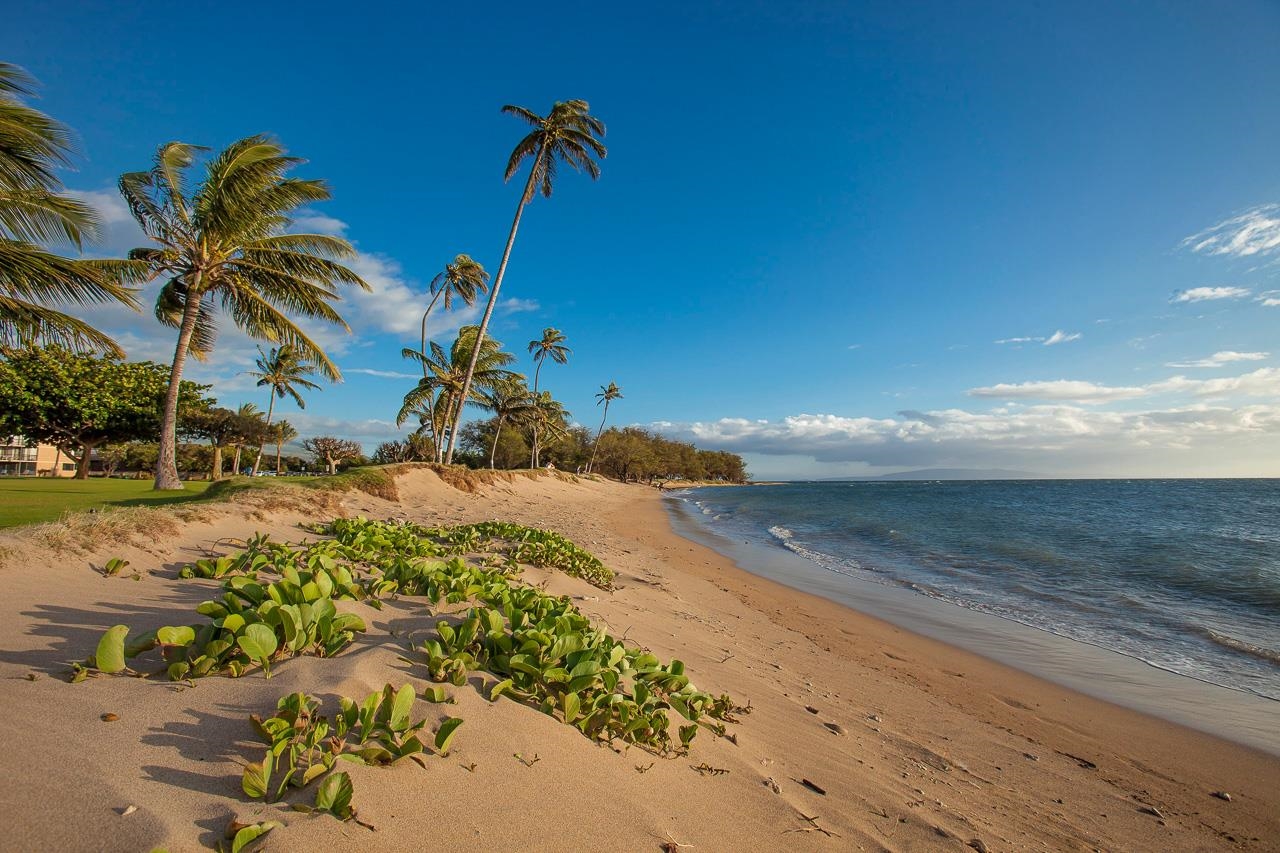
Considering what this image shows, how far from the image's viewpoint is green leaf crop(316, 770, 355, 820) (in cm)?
171

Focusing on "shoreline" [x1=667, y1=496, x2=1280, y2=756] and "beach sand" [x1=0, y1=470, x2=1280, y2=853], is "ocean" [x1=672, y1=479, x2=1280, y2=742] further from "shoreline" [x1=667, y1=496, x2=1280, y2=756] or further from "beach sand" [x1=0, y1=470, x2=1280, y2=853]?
"beach sand" [x1=0, y1=470, x2=1280, y2=853]

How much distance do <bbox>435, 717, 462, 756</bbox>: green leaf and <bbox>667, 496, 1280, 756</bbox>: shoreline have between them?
7.46m

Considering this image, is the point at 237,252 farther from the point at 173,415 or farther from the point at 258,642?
the point at 258,642

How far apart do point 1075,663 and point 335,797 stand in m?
9.32

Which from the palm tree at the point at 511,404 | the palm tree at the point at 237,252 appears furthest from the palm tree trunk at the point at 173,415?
the palm tree at the point at 511,404

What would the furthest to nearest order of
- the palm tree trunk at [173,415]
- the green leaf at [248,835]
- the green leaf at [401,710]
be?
1. the palm tree trunk at [173,415]
2. the green leaf at [401,710]
3. the green leaf at [248,835]

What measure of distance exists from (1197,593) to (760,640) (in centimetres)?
1188

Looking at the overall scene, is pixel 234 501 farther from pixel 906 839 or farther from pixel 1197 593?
pixel 1197 593

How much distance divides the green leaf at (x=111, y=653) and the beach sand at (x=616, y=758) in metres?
0.07

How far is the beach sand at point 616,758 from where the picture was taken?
5.75ft

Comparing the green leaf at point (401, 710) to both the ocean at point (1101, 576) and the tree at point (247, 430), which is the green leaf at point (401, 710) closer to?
the ocean at point (1101, 576)

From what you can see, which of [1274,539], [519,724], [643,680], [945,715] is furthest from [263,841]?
[1274,539]

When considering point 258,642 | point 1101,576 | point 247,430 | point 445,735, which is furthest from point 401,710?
point 247,430

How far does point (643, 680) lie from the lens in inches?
133
